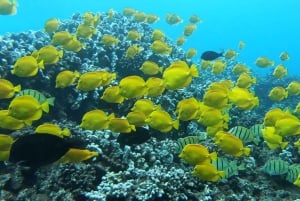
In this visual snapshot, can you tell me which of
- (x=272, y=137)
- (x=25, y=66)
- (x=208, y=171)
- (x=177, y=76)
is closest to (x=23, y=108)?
(x=25, y=66)

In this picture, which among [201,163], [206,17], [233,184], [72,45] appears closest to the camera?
[201,163]

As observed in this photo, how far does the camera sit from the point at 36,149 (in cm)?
481

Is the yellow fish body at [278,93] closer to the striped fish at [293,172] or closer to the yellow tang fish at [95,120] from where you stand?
the striped fish at [293,172]

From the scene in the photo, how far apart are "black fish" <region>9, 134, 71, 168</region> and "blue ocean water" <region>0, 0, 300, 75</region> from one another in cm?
10188

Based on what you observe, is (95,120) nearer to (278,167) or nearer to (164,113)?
(164,113)

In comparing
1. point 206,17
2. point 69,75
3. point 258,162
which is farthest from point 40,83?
point 206,17

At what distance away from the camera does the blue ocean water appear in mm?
107250

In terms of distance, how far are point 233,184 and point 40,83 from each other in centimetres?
555

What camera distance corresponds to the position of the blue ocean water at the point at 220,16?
107 meters

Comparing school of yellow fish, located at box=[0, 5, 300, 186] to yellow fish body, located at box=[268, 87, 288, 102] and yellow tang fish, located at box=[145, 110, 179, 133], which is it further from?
yellow fish body, located at box=[268, 87, 288, 102]

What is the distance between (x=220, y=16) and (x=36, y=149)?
193 m

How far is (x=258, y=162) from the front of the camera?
8.40m

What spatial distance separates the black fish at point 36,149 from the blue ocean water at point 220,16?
334ft

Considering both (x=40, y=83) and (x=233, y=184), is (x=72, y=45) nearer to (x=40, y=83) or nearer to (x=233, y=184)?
(x=40, y=83)
